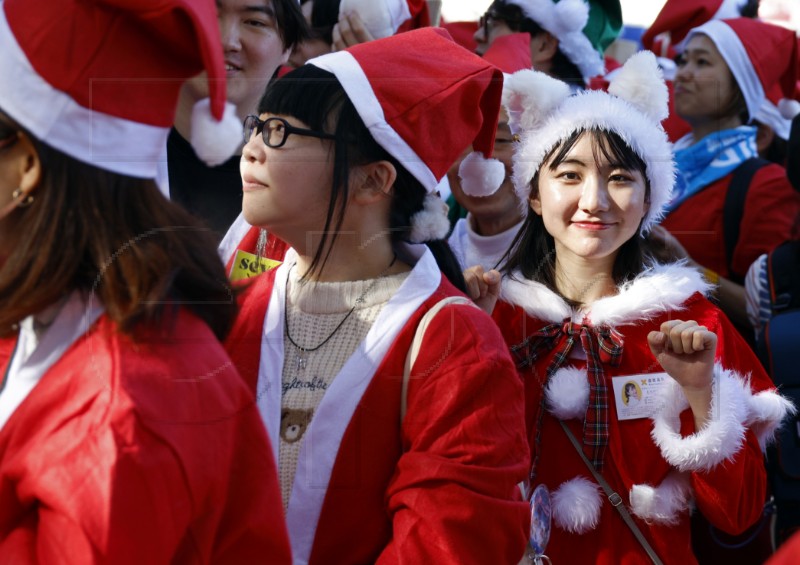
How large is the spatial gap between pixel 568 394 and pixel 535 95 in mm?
702

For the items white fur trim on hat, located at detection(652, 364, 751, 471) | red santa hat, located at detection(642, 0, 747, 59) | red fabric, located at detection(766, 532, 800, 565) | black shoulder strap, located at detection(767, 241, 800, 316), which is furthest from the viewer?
red santa hat, located at detection(642, 0, 747, 59)

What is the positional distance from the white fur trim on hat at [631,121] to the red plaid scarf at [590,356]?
0.33 m

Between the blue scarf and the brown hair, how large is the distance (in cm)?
218

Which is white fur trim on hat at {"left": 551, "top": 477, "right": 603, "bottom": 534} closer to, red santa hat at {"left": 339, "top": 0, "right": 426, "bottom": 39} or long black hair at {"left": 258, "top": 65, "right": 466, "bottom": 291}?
long black hair at {"left": 258, "top": 65, "right": 466, "bottom": 291}

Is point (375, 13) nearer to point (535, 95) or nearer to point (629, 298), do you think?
point (535, 95)

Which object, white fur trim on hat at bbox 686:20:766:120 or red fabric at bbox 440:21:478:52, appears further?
red fabric at bbox 440:21:478:52

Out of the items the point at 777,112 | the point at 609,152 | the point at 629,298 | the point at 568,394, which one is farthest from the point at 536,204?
the point at 777,112

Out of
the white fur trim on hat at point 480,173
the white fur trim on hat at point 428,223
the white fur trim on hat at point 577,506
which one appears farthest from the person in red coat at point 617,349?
the white fur trim on hat at point 428,223

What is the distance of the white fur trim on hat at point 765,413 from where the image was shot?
7.46ft

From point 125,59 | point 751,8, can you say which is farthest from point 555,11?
point 125,59

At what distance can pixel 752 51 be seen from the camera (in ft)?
11.9

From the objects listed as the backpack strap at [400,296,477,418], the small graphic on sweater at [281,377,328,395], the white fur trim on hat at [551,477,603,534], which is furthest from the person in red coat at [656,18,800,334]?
the small graphic on sweater at [281,377,328,395]

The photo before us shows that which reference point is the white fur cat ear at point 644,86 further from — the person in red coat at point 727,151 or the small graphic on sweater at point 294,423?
the small graphic on sweater at point 294,423

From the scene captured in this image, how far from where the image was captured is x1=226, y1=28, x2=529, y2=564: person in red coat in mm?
1729
